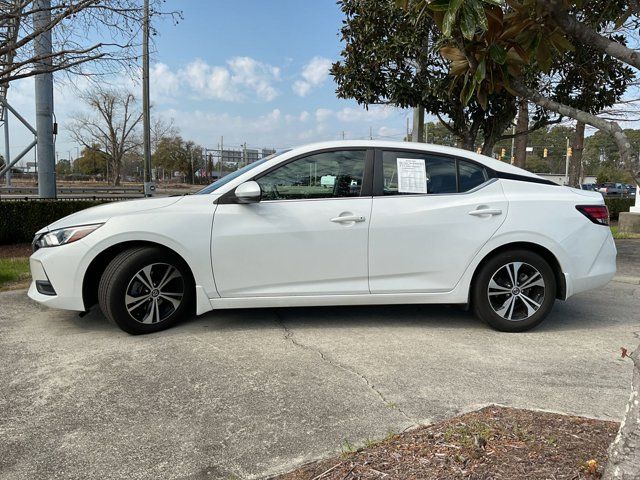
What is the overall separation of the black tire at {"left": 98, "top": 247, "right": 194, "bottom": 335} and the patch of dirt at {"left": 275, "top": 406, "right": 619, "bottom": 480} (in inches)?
92.2

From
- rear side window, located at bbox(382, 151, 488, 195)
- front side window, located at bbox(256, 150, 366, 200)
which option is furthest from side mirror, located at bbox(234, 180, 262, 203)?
rear side window, located at bbox(382, 151, 488, 195)

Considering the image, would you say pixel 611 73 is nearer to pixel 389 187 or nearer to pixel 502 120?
pixel 502 120

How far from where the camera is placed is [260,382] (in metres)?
3.44

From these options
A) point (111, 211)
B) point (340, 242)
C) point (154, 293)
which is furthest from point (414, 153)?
point (111, 211)

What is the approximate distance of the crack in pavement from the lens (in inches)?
121

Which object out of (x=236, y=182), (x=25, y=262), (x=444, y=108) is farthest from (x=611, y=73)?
(x=25, y=262)

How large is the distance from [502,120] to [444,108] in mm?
1231

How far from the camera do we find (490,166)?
466 centimetres

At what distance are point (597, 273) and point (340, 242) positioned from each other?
2.41 m

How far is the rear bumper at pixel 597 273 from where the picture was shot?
14.9 feet

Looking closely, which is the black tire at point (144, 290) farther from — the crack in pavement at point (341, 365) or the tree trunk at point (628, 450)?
the tree trunk at point (628, 450)

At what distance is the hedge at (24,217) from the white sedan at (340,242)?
255 inches

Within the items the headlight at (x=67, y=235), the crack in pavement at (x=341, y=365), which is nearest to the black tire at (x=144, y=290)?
the headlight at (x=67, y=235)

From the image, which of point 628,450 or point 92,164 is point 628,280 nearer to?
point 628,450
